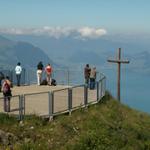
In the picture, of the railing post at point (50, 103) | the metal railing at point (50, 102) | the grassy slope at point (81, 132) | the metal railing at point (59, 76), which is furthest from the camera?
the metal railing at point (59, 76)

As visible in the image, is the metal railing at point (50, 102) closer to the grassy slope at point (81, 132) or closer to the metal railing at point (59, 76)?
the grassy slope at point (81, 132)

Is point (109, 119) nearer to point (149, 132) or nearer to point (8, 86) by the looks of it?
point (149, 132)

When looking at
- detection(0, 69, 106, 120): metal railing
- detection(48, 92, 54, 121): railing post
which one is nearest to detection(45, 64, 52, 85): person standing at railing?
detection(0, 69, 106, 120): metal railing

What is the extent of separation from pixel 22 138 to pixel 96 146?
2.97 m

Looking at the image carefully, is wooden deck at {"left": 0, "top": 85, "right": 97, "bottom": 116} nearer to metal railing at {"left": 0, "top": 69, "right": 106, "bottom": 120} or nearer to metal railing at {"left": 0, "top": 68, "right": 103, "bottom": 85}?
metal railing at {"left": 0, "top": 69, "right": 106, "bottom": 120}

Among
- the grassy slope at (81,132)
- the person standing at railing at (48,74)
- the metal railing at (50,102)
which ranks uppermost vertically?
the person standing at railing at (48,74)

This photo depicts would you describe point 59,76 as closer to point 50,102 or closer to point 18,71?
point 18,71

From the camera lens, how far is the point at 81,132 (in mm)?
22438

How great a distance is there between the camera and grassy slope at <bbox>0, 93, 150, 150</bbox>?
20859 millimetres

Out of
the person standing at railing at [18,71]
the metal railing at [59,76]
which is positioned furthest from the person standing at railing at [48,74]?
the person standing at railing at [18,71]

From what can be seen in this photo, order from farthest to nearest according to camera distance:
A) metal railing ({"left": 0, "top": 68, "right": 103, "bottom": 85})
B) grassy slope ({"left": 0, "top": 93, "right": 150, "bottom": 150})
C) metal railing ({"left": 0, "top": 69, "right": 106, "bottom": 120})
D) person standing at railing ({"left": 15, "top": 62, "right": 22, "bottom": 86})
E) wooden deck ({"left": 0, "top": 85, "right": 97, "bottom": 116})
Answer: metal railing ({"left": 0, "top": 68, "right": 103, "bottom": 85}) < person standing at railing ({"left": 15, "top": 62, "right": 22, "bottom": 86}) < wooden deck ({"left": 0, "top": 85, "right": 97, "bottom": 116}) < metal railing ({"left": 0, "top": 69, "right": 106, "bottom": 120}) < grassy slope ({"left": 0, "top": 93, "right": 150, "bottom": 150})

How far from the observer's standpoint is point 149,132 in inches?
1086

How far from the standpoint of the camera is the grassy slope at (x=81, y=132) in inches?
821

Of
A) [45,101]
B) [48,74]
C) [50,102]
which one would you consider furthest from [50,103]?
[48,74]
